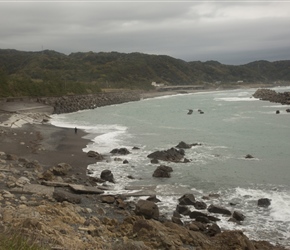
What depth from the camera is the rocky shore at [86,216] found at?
713cm

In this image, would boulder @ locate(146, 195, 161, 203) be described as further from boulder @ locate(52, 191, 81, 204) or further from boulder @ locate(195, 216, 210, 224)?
boulder @ locate(52, 191, 81, 204)

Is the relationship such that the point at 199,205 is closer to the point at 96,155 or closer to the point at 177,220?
the point at 177,220

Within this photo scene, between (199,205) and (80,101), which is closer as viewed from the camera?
(199,205)

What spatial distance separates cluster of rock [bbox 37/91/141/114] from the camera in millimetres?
52656

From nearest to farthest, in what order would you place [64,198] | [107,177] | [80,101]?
[64,198] < [107,177] < [80,101]

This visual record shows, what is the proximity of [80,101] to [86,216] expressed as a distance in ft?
168

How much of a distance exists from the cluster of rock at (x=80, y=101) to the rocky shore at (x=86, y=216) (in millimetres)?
35335

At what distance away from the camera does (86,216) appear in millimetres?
9773

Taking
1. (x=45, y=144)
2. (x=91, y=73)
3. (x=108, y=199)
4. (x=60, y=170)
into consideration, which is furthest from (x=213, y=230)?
(x=91, y=73)

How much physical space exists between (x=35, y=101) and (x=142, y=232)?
46665mm

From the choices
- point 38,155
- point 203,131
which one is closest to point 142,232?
point 38,155

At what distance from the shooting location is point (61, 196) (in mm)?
10977

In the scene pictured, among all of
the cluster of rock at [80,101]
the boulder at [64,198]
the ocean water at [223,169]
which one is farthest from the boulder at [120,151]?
the cluster of rock at [80,101]

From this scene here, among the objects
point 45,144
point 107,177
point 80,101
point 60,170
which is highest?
point 80,101
